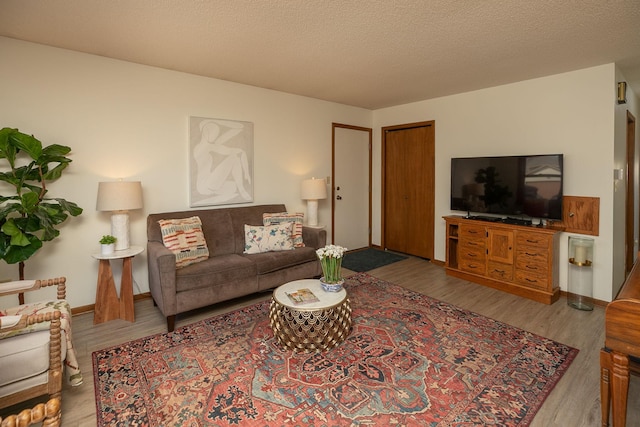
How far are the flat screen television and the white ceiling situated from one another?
0.98m

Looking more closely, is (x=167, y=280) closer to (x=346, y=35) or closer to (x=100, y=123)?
(x=100, y=123)

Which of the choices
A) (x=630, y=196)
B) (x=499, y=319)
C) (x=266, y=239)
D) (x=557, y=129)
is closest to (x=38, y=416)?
(x=266, y=239)

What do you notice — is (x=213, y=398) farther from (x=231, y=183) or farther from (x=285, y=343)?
(x=231, y=183)

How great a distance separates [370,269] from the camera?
4512mm

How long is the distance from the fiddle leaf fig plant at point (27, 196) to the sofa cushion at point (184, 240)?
2.43 ft

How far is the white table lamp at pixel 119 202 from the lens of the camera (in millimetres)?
2871

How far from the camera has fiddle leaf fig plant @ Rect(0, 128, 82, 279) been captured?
246 cm

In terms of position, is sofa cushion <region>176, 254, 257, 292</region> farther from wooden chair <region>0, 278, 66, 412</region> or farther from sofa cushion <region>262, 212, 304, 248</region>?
wooden chair <region>0, 278, 66, 412</region>

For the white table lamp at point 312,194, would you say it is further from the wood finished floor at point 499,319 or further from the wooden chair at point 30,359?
the wooden chair at point 30,359

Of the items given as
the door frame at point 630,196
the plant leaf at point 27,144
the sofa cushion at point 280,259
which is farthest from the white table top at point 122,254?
the door frame at point 630,196

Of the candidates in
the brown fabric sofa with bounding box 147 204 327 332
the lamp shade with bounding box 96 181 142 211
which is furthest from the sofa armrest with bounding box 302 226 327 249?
the lamp shade with bounding box 96 181 142 211

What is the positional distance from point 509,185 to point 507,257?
0.84 meters

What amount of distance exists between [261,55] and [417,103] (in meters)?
2.80

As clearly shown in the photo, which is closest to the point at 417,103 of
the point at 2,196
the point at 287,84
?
the point at 287,84
